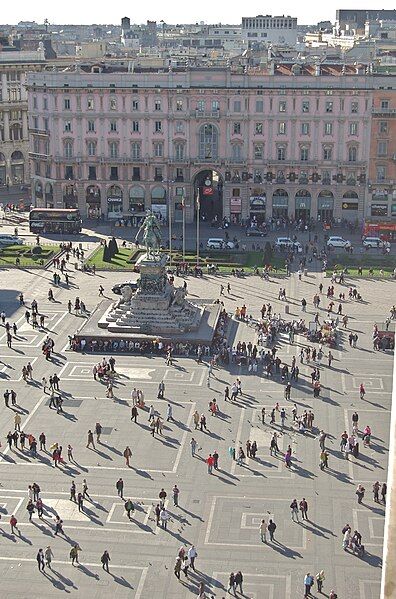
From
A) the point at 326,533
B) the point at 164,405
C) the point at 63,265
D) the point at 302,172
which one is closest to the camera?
the point at 326,533

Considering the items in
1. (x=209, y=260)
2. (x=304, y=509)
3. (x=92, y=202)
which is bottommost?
(x=304, y=509)

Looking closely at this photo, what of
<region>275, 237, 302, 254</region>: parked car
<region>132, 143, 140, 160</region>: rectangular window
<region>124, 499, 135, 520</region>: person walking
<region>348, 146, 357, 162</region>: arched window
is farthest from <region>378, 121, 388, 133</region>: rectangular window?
<region>124, 499, 135, 520</region>: person walking

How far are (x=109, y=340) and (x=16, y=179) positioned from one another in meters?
80.3

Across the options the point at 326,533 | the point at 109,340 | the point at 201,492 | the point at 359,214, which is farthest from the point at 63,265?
the point at 326,533

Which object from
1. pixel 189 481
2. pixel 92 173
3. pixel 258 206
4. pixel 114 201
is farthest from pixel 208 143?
pixel 189 481

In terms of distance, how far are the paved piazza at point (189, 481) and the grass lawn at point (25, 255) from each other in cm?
2364

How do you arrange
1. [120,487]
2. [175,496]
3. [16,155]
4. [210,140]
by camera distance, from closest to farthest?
[175,496], [120,487], [210,140], [16,155]

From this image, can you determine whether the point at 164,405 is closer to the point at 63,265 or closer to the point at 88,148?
the point at 63,265

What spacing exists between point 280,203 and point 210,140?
1198 centimetres

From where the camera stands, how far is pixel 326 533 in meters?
47.6

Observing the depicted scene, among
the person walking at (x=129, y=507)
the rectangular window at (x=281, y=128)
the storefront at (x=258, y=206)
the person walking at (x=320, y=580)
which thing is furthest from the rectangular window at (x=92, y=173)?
the person walking at (x=320, y=580)

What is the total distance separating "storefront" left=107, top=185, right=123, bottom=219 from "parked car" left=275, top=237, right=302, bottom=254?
24380 mm

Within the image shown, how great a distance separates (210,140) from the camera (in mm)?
122438

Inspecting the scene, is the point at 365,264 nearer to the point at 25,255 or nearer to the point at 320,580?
the point at 25,255
